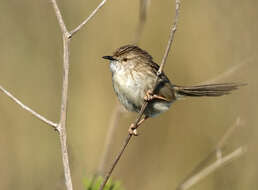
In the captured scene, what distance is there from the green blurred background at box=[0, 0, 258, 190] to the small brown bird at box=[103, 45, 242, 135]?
1348 mm

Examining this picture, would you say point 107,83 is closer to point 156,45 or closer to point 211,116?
point 156,45

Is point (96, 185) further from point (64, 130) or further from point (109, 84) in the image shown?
point (109, 84)

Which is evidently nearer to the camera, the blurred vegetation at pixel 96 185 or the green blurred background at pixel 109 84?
the blurred vegetation at pixel 96 185

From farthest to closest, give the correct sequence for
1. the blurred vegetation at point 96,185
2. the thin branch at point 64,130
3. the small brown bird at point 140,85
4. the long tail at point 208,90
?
the long tail at point 208,90
the small brown bird at point 140,85
the blurred vegetation at point 96,185
the thin branch at point 64,130

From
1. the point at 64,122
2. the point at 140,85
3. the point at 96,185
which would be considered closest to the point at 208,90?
the point at 140,85

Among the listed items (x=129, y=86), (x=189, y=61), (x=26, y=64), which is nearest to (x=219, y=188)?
(x=189, y=61)

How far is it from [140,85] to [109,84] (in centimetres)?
224

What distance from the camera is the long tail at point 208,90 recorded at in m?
4.59

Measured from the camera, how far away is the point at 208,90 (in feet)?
15.6

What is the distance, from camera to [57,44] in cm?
667

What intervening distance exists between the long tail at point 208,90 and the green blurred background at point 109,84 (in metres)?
1.22

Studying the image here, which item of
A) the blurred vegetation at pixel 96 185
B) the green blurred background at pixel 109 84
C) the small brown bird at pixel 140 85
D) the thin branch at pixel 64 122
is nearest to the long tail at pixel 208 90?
the small brown bird at pixel 140 85

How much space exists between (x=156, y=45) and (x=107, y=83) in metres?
0.90

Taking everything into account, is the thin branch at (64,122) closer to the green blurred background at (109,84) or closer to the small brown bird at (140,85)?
the small brown bird at (140,85)
